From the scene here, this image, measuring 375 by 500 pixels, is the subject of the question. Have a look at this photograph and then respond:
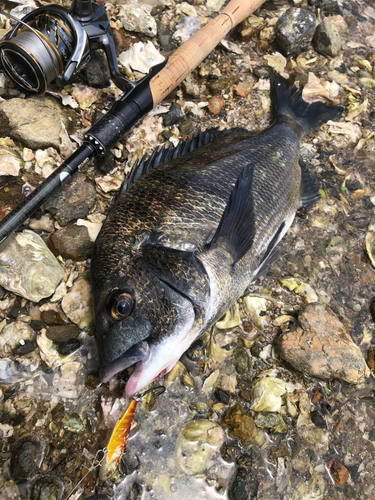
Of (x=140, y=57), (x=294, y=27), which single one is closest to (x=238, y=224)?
(x=140, y=57)

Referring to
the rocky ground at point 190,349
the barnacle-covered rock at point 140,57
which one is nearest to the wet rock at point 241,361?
the rocky ground at point 190,349

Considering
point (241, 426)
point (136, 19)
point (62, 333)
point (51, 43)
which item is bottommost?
point (241, 426)

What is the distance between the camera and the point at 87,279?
244 centimetres

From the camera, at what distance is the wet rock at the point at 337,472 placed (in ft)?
7.46

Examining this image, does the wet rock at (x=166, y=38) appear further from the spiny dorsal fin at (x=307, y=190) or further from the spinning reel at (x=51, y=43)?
the spiny dorsal fin at (x=307, y=190)

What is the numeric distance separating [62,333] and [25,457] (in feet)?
2.24

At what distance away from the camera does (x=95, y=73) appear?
123 inches

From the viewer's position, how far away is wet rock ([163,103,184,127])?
10.6 ft

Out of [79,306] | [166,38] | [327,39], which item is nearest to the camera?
[79,306]

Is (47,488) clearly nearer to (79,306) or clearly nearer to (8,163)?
(79,306)

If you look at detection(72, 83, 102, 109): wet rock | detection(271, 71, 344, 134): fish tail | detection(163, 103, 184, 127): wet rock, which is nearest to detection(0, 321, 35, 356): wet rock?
detection(72, 83, 102, 109): wet rock

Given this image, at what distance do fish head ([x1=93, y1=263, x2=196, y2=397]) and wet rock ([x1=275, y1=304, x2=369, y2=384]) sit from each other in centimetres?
87

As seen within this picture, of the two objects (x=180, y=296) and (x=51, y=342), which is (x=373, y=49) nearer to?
(x=180, y=296)

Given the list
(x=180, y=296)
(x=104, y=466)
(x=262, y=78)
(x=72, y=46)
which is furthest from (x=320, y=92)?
(x=104, y=466)
